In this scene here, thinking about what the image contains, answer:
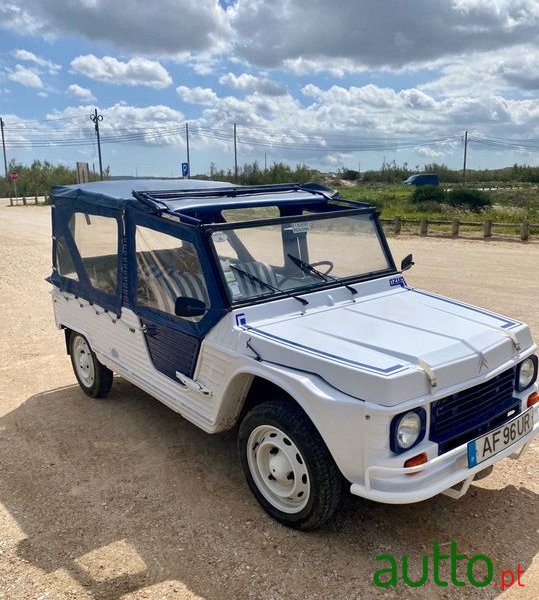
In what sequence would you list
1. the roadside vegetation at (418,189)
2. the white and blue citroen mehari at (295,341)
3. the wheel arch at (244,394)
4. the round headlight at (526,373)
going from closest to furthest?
the white and blue citroen mehari at (295,341), the wheel arch at (244,394), the round headlight at (526,373), the roadside vegetation at (418,189)

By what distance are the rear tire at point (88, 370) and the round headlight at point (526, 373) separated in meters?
3.73

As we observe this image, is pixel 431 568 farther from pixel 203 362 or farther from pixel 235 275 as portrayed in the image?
pixel 235 275

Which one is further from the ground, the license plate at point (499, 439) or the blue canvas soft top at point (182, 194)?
the blue canvas soft top at point (182, 194)

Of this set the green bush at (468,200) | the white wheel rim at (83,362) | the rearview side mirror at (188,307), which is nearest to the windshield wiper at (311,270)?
the rearview side mirror at (188,307)

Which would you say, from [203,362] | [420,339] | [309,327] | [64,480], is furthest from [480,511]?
[64,480]

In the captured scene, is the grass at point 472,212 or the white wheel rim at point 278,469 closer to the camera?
the white wheel rim at point 278,469

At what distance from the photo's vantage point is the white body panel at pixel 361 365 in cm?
302

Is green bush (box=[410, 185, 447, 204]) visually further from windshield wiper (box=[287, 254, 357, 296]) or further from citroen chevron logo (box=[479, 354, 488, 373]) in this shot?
citroen chevron logo (box=[479, 354, 488, 373])

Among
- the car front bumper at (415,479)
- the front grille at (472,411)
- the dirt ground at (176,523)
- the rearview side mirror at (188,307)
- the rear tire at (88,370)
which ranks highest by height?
the rearview side mirror at (188,307)

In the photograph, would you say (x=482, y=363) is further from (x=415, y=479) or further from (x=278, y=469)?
(x=278, y=469)

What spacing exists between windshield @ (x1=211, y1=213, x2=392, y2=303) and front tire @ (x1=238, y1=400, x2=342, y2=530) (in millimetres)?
879

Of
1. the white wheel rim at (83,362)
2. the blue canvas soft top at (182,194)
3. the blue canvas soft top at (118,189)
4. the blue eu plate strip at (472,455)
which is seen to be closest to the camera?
the blue eu plate strip at (472,455)

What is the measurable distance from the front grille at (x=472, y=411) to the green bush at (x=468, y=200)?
28.6 meters

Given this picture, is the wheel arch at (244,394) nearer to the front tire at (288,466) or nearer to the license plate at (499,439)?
the front tire at (288,466)
